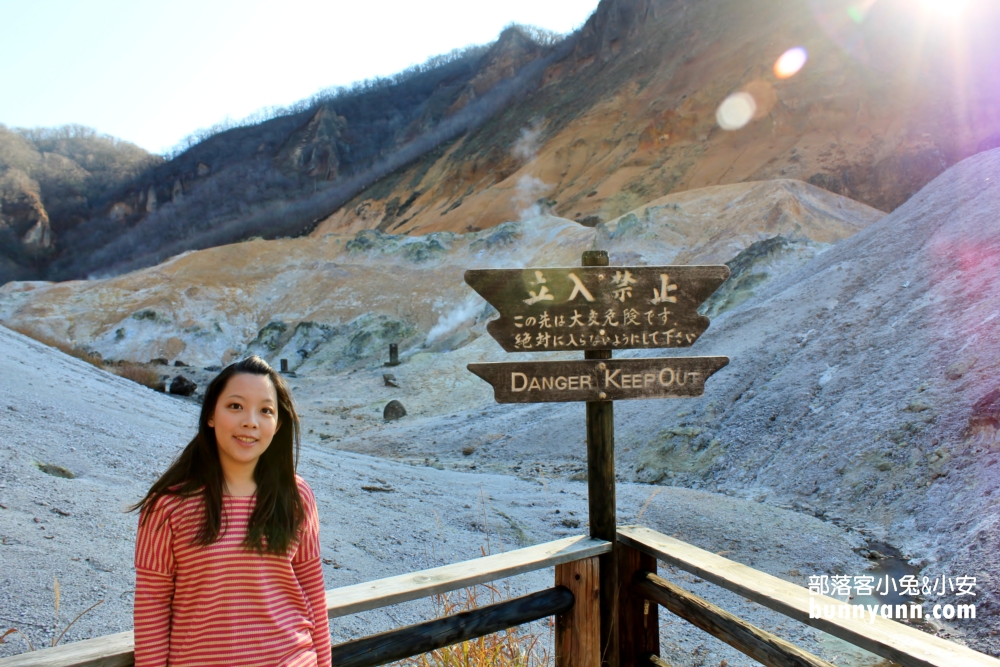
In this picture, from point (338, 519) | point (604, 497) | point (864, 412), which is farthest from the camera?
point (864, 412)

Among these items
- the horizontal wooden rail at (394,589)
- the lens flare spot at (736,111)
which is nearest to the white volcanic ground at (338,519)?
the horizontal wooden rail at (394,589)

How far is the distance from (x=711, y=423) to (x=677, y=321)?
5.26 meters

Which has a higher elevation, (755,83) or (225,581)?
(755,83)

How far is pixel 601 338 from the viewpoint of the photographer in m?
2.67

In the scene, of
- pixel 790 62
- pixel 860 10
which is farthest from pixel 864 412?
pixel 860 10

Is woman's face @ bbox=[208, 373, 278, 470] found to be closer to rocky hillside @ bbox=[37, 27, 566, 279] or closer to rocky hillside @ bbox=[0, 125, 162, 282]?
rocky hillside @ bbox=[37, 27, 566, 279]

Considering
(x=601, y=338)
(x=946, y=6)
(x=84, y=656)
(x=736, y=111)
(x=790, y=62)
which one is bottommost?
(x=84, y=656)

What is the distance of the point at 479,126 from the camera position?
47562mm

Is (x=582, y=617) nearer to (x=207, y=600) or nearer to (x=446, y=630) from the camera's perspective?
(x=446, y=630)

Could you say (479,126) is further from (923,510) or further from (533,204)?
(923,510)

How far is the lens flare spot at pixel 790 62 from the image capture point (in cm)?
2845

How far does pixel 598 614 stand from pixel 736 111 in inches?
1216

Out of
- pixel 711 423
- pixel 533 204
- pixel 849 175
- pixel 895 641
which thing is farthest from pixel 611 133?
pixel 895 641

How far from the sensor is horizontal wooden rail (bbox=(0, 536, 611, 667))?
1.77 meters
